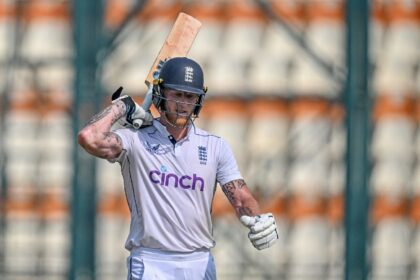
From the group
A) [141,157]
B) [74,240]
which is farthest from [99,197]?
[141,157]

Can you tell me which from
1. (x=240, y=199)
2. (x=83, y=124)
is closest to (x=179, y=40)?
(x=240, y=199)

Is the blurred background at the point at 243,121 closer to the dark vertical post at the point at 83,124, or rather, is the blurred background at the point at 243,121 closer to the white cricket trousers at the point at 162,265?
the dark vertical post at the point at 83,124

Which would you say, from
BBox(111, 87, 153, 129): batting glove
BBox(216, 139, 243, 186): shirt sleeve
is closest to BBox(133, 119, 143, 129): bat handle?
BBox(111, 87, 153, 129): batting glove

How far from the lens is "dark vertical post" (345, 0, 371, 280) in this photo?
6.77m

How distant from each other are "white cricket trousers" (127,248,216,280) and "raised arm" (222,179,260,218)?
0.24m

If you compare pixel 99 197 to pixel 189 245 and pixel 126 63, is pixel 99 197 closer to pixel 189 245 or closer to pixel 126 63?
pixel 126 63

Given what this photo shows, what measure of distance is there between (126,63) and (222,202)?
3.10 ft

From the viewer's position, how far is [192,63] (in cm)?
461

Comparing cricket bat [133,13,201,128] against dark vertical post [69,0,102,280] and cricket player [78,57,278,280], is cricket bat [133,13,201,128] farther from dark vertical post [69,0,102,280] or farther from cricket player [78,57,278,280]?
dark vertical post [69,0,102,280]

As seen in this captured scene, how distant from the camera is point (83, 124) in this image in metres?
6.82

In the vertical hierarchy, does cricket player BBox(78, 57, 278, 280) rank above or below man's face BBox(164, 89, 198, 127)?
below

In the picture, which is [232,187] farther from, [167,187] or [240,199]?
[167,187]

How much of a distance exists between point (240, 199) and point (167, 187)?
28cm

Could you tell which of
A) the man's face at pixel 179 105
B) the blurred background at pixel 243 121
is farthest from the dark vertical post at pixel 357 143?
the man's face at pixel 179 105
